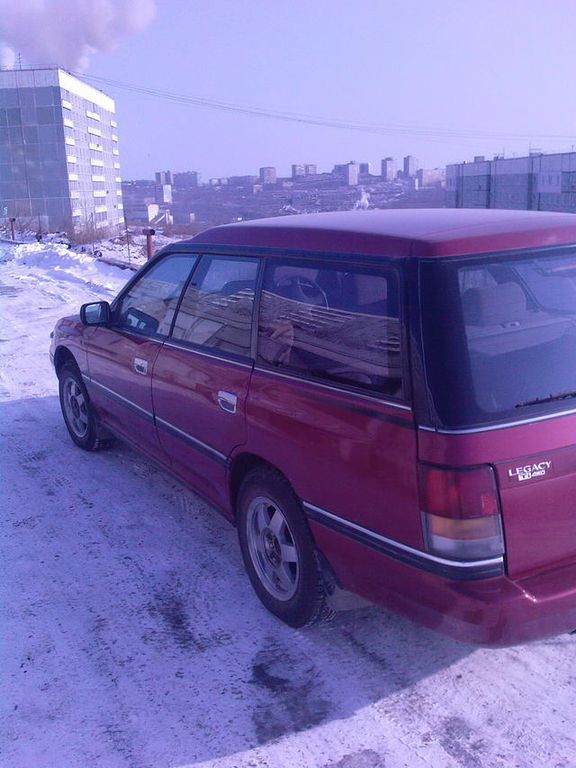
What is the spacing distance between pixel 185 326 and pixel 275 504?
1.28m

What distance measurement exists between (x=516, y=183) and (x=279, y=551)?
12.9 meters

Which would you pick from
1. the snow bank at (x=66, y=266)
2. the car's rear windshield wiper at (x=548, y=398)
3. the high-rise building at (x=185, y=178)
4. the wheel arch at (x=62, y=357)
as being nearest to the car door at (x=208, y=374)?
the car's rear windshield wiper at (x=548, y=398)

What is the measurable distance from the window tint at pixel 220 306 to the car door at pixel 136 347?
15cm

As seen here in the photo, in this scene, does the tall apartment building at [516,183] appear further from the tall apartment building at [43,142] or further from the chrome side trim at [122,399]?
the tall apartment building at [43,142]

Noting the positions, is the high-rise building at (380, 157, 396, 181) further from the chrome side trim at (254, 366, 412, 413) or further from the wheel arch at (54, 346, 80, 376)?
the chrome side trim at (254, 366, 412, 413)

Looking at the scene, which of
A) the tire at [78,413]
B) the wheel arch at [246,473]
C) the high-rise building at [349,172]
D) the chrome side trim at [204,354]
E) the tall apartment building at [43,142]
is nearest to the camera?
the wheel arch at [246,473]

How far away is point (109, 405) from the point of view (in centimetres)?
520

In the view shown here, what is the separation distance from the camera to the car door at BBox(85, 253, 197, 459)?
177 inches

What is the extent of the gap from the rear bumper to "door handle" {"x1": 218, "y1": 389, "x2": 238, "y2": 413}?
39.2 inches

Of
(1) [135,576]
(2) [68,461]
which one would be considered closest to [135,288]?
(2) [68,461]

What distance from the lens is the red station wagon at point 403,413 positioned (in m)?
2.58

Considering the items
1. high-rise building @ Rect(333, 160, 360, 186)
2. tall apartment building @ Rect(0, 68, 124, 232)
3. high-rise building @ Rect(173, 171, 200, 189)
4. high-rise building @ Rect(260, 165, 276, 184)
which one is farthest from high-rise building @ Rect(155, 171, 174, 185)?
high-rise building @ Rect(333, 160, 360, 186)

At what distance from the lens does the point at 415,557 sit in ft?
8.84

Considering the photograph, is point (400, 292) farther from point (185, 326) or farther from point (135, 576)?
point (135, 576)
